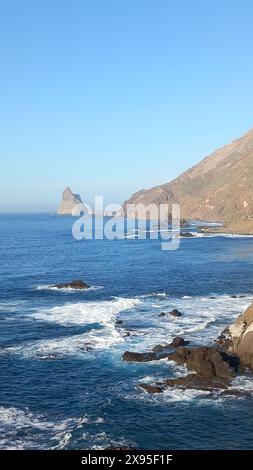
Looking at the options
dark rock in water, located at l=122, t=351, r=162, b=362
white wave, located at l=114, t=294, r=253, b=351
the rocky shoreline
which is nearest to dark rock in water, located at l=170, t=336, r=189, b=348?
the rocky shoreline

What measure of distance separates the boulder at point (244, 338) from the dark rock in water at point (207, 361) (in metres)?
1.17

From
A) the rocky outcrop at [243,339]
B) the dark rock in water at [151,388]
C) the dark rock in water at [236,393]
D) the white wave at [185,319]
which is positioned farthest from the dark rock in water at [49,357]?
the rocky outcrop at [243,339]

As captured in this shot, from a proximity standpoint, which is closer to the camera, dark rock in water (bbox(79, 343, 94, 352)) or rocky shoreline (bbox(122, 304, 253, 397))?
rocky shoreline (bbox(122, 304, 253, 397))

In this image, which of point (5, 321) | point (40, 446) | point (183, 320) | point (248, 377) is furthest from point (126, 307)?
point (40, 446)

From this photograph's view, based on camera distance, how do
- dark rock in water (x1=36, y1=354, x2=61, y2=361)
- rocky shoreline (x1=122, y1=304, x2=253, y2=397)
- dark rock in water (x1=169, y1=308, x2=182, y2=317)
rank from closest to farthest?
rocky shoreline (x1=122, y1=304, x2=253, y2=397)
dark rock in water (x1=36, y1=354, x2=61, y2=361)
dark rock in water (x1=169, y1=308, x2=182, y2=317)

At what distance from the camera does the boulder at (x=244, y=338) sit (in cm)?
5368

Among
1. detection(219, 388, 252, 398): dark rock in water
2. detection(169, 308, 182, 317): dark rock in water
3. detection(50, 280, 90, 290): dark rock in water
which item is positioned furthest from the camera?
detection(50, 280, 90, 290): dark rock in water

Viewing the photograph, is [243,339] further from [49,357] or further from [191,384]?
[49,357]

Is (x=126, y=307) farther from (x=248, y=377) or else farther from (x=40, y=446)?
(x=40, y=446)

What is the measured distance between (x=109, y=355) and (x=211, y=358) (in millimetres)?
11453

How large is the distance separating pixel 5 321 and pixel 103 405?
30209 millimetres

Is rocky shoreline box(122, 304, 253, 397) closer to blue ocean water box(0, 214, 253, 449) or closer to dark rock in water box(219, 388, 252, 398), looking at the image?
dark rock in water box(219, 388, 252, 398)
